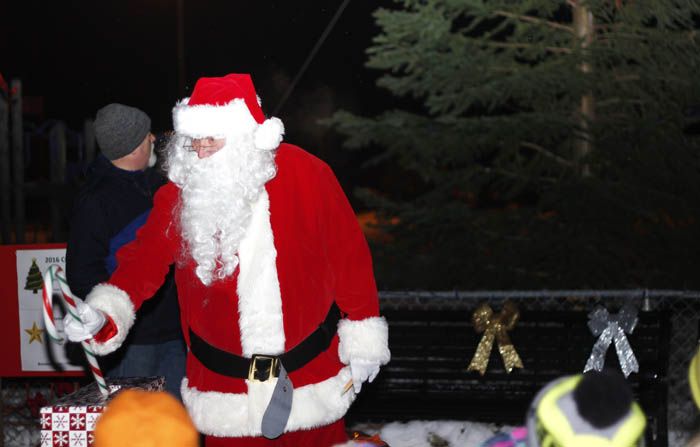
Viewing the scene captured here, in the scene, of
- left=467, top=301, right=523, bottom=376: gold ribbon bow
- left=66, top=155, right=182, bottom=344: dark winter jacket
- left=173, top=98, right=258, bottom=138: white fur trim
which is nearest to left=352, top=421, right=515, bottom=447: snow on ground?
left=467, top=301, right=523, bottom=376: gold ribbon bow

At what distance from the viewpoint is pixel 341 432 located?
9.45 ft

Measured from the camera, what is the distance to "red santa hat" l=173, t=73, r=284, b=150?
2795 millimetres

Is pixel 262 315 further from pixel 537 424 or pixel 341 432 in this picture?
pixel 537 424

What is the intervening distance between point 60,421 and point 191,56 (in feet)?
52.1

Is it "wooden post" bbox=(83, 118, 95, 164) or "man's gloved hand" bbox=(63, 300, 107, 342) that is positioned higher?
"wooden post" bbox=(83, 118, 95, 164)

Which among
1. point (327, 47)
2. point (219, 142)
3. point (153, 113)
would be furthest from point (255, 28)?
point (153, 113)

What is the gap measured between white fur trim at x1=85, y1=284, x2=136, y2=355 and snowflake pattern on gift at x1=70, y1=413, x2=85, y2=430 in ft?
0.77

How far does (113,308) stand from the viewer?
2615 millimetres

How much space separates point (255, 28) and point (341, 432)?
38.4ft

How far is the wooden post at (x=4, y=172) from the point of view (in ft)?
17.0

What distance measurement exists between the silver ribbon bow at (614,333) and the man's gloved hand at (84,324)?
10.2ft

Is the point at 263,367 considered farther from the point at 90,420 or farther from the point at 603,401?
the point at 603,401

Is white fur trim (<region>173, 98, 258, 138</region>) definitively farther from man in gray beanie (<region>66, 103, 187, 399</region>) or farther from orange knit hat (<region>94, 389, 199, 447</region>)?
orange knit hat (<region>94, 389, 199, 447</region>)

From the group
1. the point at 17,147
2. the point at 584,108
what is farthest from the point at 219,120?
the point at 584,108
